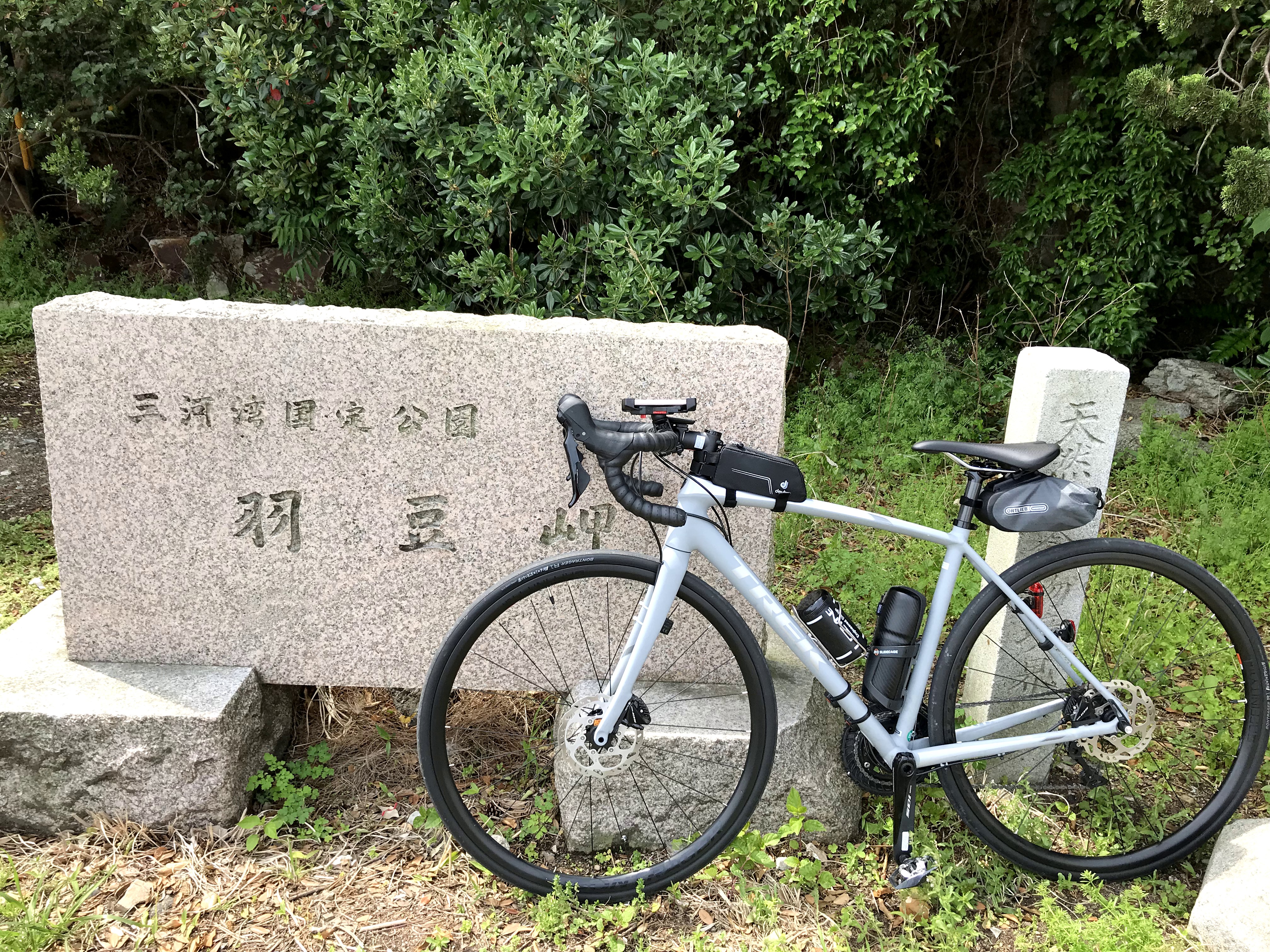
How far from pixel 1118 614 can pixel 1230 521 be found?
42.9 inches

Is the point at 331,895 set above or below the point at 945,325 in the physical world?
below

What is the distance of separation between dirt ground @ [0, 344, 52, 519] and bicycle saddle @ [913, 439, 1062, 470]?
3928 millimetres

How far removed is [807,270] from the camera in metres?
5.09

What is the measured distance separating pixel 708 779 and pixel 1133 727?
1258 mm

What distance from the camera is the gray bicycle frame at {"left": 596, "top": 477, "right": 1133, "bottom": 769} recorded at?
2.51 metres

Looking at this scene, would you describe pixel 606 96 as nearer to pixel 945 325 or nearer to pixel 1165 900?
pixel 945 325

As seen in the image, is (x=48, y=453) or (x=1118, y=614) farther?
(x=1118, y=614)

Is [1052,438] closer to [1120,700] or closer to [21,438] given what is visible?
[1120,700]

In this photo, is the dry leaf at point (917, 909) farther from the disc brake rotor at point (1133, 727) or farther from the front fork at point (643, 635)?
the front fork at point (643, 635)

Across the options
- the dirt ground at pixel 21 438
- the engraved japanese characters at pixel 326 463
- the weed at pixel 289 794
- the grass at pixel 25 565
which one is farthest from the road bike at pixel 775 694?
the dirt ground at pixel 21 438

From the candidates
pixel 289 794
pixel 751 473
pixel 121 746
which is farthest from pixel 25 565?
pixel 751 473

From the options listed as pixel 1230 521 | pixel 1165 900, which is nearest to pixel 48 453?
pixel 1165 900

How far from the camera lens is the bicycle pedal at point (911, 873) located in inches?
103

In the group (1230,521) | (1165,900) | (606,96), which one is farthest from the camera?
(606,96)
